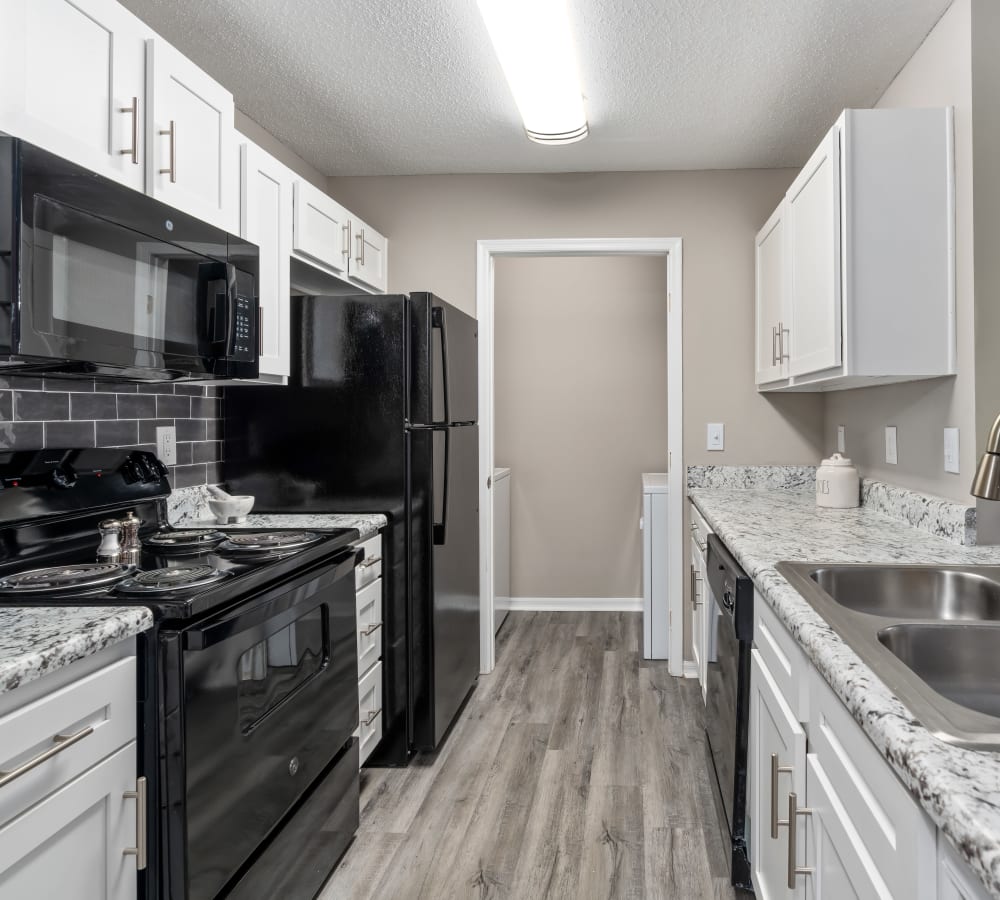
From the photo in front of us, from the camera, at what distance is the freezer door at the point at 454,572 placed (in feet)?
8.97

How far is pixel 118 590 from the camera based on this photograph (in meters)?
1.41

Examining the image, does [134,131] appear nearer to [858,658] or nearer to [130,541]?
[130,541]

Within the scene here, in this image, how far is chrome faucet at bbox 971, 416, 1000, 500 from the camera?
1.19 m

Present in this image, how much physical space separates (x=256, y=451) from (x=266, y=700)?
47.7 inches

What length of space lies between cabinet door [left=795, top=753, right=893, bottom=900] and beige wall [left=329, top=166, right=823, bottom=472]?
240 centimetres

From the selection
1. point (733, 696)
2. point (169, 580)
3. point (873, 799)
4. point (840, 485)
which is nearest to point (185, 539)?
point (169, 580)

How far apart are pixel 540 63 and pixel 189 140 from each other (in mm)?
1014

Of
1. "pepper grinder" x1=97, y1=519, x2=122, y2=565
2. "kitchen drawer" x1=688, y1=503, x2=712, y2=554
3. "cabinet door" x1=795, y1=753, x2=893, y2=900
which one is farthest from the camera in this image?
"kitchen drawer" x1=688, y1=503, x2=712, y2=554

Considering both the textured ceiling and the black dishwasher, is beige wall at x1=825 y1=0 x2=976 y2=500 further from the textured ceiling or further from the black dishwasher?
the black dishwasher

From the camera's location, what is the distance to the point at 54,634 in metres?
1.14

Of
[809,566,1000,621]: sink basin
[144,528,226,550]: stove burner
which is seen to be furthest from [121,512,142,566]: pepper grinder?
[809,566,1000,621]: sink basin

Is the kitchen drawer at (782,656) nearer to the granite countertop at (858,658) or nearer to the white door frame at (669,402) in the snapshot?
the granite countertop at (858,658)

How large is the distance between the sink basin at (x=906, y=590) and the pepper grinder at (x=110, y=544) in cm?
151

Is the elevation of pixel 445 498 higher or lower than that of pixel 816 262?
lower
